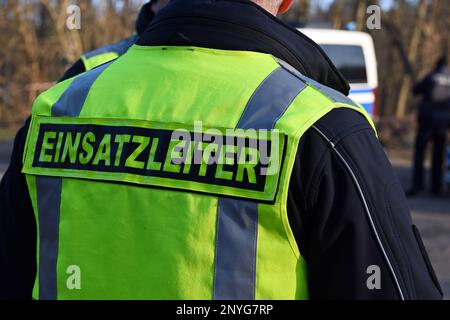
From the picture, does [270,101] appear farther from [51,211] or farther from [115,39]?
[115,39]

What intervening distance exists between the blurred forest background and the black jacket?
50.1ft

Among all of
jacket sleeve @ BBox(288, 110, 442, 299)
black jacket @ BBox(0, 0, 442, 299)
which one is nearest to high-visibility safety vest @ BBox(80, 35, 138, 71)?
black jacket @ BBox(0, 0, 442, 299)

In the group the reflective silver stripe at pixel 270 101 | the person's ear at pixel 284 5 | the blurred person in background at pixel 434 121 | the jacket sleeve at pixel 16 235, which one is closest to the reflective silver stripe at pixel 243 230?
the reflective silver stripe at pixel 270 101

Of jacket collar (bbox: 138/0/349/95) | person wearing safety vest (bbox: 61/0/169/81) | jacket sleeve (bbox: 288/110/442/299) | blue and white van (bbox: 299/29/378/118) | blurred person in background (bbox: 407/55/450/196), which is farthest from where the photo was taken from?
blue and white van (bbox: 299/29/378/118)

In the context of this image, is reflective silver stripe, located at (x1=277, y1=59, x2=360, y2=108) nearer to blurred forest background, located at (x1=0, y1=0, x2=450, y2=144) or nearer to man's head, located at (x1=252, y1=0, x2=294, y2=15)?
man's head, located at (x1=252, y1=0, x2=294, y2=15)

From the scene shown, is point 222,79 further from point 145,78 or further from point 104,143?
point 104,143

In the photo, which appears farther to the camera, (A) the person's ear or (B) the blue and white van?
(B) the blue and white van

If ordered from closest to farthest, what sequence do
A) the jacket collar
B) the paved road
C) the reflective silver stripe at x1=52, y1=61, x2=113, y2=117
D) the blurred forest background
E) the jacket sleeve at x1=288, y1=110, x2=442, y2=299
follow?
the jacket sleeve at x1=288, y1=110, x2=442, y2=299 → the jacket collar → the reflective silver stripe at x1=52, y1=61, x2=113, y2=117 → the paved road → the blurred forest background

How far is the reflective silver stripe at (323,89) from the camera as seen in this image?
1492mm

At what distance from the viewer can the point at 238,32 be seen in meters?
1.54

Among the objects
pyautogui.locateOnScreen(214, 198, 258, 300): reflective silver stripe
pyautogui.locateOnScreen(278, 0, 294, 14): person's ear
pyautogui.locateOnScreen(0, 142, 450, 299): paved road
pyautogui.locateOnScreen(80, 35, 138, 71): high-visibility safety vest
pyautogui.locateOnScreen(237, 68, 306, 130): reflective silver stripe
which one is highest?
pyautogui.locateOnScreen(278, 0, 294, 14): person's ear

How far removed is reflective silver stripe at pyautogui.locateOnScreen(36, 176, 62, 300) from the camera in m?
1.64

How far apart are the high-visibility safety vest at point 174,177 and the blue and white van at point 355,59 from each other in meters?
8.12
